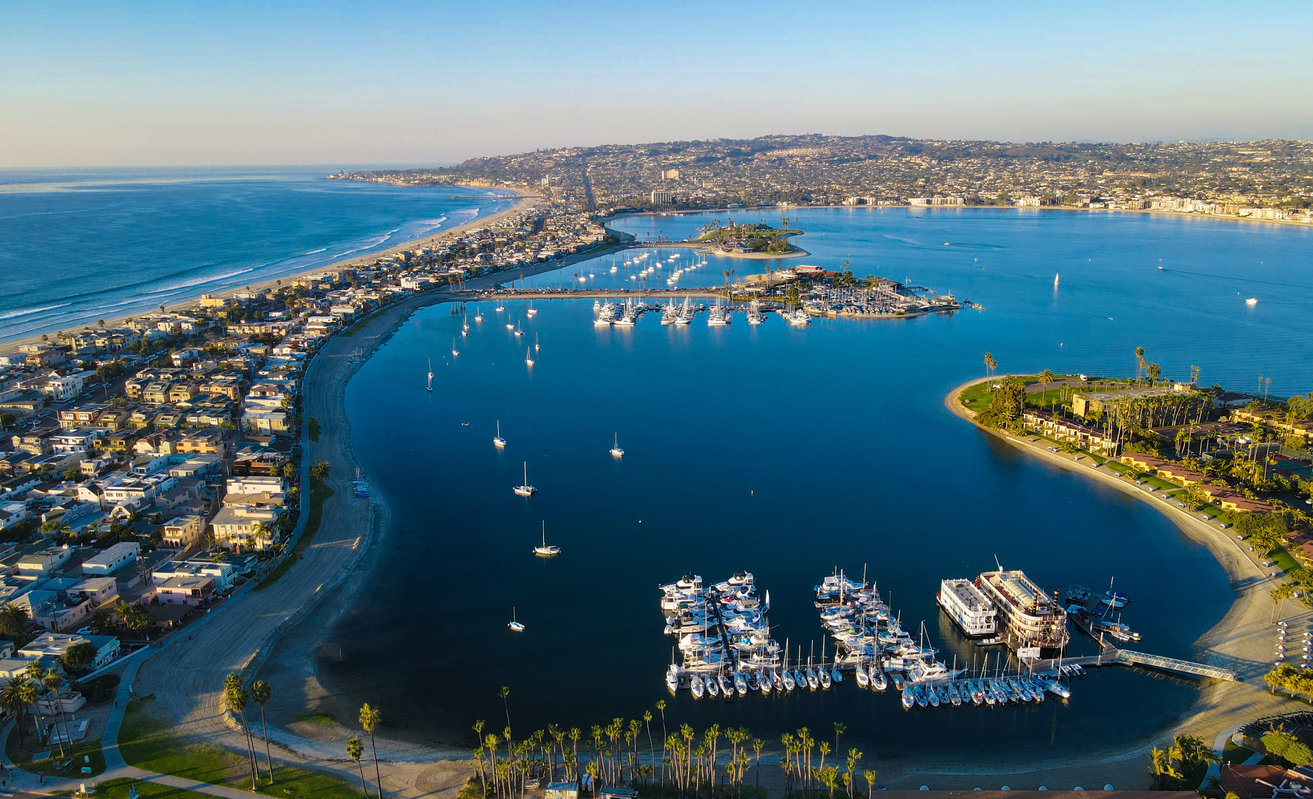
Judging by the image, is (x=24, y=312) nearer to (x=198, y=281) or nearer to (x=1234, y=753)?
(x=198, y=281)

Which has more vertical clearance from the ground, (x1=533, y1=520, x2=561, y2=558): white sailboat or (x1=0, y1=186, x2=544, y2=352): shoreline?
(x1=0, y1=186, x2=544, y2=352): shoreline

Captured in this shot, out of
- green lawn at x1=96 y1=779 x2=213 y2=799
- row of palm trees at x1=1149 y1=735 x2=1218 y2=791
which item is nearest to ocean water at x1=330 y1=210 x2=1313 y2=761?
row of palm trees at x1=1149 y1=735 x2=1218 y2=791

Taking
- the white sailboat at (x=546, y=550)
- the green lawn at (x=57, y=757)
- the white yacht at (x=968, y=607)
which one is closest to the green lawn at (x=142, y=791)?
the green lawn at (x=57, y=757)

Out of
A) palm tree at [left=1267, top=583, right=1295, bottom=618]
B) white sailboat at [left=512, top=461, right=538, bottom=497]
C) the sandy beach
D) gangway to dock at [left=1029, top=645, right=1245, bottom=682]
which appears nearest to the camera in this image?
the sandy beach

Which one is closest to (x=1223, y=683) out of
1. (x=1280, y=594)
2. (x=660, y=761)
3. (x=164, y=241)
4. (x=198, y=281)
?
(x=1280, y=594)

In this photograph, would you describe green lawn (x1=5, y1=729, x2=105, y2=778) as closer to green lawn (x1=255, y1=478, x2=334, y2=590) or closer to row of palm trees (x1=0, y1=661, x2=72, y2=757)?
row of palm trees (x1=0, y1=661, x2=72, y2=757)

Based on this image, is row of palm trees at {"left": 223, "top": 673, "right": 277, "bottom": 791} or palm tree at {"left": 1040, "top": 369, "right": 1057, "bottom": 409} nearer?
row of palm trees at {"left": 223, "top": 673, "right": 277, "bottom": 791}

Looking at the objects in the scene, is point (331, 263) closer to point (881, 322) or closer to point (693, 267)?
point (693, 267)
